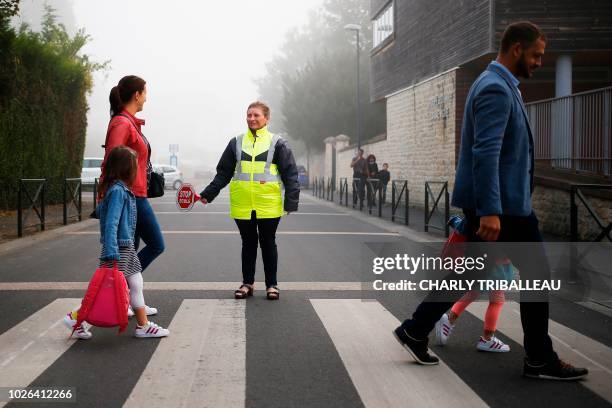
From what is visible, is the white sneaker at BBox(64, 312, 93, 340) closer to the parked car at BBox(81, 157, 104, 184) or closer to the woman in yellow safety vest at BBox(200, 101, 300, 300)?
the woman in yellow safety vest at BBox(200, 101, 300, 300)

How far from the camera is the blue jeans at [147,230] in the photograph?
5.60m

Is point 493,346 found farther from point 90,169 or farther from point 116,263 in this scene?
point 90,169

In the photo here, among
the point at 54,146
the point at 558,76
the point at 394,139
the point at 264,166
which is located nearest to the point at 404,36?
the point at 394,139

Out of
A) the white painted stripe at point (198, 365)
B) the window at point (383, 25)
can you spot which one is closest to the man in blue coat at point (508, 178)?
the white painted stripe at point (198, 365)

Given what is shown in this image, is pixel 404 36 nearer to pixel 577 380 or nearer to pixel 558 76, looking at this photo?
pixel 558 76

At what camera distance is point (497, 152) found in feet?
13.1

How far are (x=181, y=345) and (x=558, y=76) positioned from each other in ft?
45.4

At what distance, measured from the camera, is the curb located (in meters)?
11.2

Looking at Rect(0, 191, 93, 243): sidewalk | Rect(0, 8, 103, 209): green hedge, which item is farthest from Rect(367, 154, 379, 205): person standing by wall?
Rect(0, 8, 103, 209): green hedge

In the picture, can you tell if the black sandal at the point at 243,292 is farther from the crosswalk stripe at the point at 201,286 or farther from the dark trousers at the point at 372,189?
the dark trousers at the point at 372,189

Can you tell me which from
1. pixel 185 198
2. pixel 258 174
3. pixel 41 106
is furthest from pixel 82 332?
pixel 41 106

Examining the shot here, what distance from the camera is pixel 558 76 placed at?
16672 mm

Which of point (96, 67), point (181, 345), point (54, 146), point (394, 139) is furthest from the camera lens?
point (394, 139)

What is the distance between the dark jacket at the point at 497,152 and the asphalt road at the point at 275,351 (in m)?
1.00
